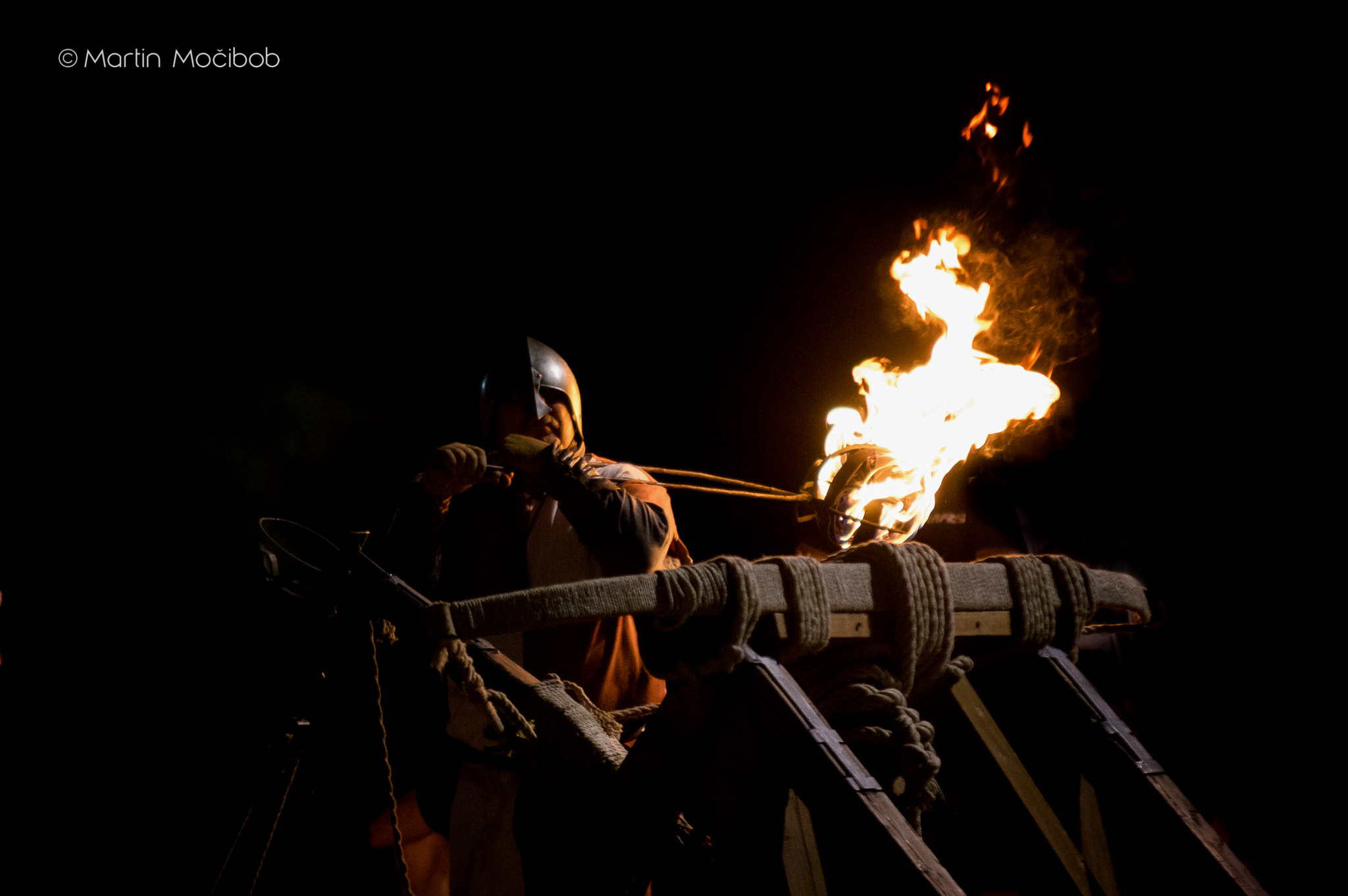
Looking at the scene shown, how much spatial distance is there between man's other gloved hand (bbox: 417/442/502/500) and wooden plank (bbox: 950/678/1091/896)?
1.30m

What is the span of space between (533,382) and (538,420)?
0.62 feet

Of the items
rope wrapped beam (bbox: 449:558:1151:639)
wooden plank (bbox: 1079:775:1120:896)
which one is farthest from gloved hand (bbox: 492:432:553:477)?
wooden plank (bbox: 1079:775:1120:896)

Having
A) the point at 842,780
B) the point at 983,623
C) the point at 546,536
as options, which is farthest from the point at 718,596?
the point at 546,536

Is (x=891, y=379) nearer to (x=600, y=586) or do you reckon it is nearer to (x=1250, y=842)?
(x=600, y=586)

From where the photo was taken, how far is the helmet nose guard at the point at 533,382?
3238 millimetres

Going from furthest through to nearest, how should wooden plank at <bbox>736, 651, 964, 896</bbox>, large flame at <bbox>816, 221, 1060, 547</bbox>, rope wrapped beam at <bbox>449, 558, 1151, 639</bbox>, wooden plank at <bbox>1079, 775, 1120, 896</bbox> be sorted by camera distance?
large flame at <bbox>816, 221, 1060, 547</bbox>
wooden plank at <bbox>1079, 775, 1120, 896</bbox>
rope wrapped beam at <bbox>449, 558, 1151, 639</bbox>
wooden plank at <bbox>736, 651, 964, 896</bbox>

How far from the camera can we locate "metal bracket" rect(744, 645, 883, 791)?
116 centimetres

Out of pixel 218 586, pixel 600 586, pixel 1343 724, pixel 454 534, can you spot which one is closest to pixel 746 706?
pixel 600 586

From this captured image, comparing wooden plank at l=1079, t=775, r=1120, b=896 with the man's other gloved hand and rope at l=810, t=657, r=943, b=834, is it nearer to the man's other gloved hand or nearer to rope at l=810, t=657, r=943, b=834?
rope at l=810, t=657, r=943, b=834

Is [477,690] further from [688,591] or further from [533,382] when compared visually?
[533,382]

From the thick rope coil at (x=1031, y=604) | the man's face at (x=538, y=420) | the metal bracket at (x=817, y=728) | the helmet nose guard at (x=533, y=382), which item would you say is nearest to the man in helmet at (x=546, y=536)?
the man's face at (x=538, y=420)

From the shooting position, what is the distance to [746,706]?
1286 mm

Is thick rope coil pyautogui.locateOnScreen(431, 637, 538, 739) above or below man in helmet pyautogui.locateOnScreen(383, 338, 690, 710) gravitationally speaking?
below

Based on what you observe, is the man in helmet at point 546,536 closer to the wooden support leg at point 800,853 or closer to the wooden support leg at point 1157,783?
the wooden support leg at point 800,853
